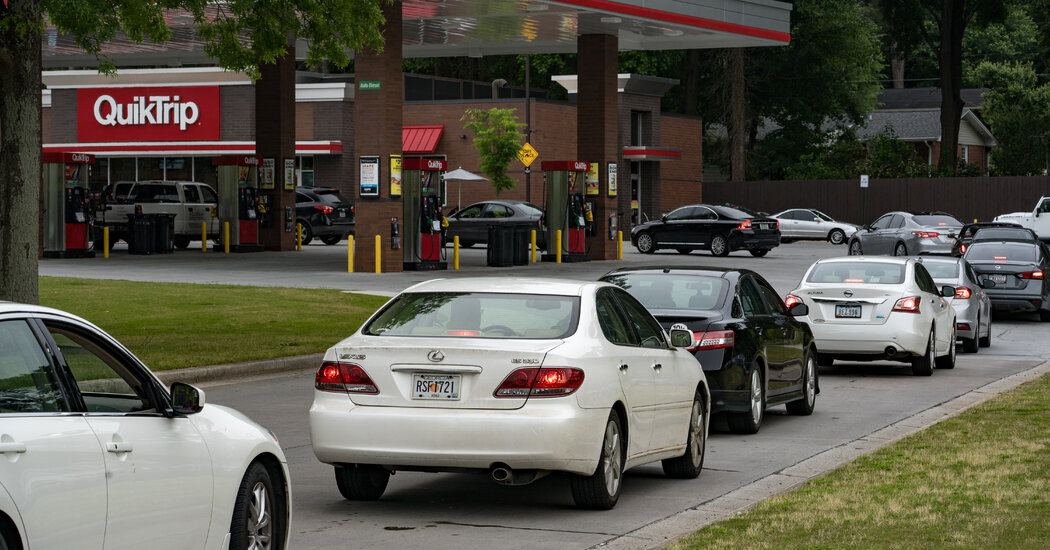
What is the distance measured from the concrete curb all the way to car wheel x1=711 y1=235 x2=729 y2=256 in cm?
2932

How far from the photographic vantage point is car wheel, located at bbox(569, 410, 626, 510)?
883 cm

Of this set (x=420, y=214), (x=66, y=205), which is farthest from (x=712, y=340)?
(x=66, y=205)

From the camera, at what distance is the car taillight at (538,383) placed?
8500 mm

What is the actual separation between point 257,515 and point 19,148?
9285 millimetres

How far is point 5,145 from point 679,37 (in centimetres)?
2970

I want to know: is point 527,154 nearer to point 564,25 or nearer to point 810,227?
point 564,25

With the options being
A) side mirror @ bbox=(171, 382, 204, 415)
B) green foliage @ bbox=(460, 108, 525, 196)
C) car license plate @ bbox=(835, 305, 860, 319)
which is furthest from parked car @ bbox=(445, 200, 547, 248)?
side mirror @ bbox=(171, 382, 204, 415)

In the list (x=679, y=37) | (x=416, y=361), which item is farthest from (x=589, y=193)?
(x=416, y=361)

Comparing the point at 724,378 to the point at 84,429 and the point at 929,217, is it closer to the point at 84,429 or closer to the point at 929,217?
the point at 84,429

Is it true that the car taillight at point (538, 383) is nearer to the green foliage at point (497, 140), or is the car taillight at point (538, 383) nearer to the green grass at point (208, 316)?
the green grass at point (208, 316)

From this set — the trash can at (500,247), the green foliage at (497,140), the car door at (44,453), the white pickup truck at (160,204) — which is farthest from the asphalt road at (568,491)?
the green foliage at (497,140)

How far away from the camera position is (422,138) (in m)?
61.8

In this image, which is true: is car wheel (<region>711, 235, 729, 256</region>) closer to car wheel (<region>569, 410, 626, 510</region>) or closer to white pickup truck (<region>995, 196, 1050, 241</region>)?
white pickup truck (<region>995, 196, 1050, 241</region>)

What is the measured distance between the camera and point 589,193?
41.8m
